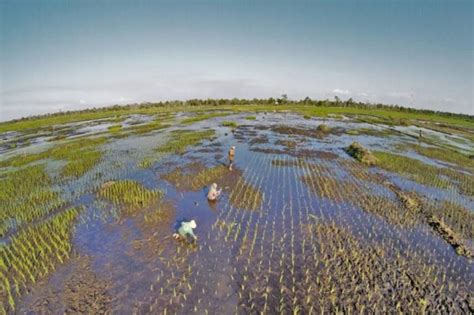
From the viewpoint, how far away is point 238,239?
28.0 feet

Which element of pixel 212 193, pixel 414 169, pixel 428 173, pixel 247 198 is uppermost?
pixel 414 169

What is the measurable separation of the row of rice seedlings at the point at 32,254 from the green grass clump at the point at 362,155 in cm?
1839

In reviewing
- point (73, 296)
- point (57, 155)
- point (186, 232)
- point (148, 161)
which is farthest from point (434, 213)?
point (57, 155)

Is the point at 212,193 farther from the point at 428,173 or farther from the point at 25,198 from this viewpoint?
the point at 428,173

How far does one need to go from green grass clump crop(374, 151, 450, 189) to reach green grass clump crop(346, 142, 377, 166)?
0.59m

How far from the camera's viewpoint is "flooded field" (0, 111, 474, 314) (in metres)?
6.12

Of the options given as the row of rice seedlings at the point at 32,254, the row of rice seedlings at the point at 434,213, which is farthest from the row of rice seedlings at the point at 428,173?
the row of rice seedlings at the point at 32,254

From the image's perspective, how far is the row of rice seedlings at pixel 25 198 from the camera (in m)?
10.2

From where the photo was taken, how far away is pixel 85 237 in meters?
8.67

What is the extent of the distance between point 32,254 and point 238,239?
21.1 feet

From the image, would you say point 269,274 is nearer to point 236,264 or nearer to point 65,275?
point 236,264

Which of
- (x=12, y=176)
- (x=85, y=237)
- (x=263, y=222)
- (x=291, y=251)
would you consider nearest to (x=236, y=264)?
(x=291, y=251)

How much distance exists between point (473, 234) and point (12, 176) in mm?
24293

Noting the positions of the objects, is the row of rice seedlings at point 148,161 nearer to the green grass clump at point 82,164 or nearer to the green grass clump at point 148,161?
the green grass clump at point 148,161
